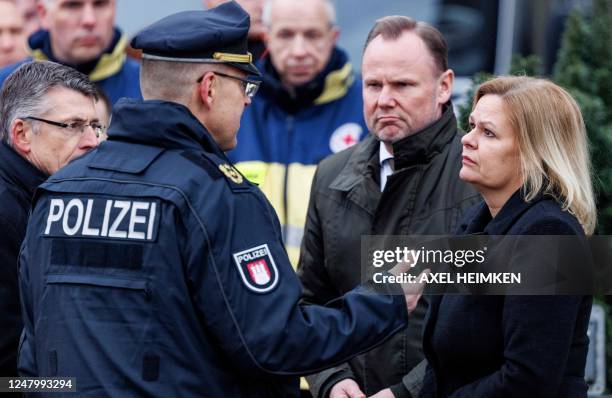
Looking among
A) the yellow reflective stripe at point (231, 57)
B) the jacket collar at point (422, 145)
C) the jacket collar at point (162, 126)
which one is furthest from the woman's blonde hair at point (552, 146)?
the jacket collar at point (162, 126)

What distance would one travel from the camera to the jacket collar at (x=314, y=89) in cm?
560

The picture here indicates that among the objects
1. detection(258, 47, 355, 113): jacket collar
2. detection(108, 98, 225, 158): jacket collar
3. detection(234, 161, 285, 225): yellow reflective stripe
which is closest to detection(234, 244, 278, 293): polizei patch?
detection(108, 98, 225, 158): jacket collar

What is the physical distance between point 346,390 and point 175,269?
1241 millimetres

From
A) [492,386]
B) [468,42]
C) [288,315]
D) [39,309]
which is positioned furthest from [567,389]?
[468,42]

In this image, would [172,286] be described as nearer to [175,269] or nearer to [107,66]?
[175,269]

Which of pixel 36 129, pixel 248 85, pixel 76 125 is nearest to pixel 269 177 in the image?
pixel 76 125

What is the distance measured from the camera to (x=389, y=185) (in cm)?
A: 411

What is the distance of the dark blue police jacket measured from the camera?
3.00 metres

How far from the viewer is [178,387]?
9.87 feet

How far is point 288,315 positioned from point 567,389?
89cm

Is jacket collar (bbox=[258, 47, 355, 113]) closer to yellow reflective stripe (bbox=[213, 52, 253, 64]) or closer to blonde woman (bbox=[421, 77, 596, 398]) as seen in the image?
blonde woman (bbox=[421, 77, 596, 398])

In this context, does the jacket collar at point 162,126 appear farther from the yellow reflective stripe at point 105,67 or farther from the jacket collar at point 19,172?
the yellow reflective stripe at point 105,67

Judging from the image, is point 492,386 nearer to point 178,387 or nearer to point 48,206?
point 178,387

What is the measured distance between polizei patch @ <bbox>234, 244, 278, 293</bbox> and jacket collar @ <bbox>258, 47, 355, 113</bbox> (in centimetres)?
263
